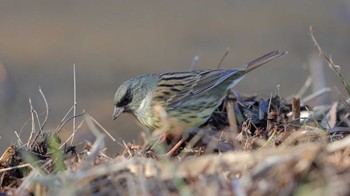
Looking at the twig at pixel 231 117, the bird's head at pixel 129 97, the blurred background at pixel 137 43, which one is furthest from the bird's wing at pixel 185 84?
the blurred background at pixel 137 43

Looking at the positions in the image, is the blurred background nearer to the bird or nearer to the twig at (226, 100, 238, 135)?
the bird

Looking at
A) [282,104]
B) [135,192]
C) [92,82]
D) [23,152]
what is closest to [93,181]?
[135,192]

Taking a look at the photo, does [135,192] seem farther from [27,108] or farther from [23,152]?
[27,108]

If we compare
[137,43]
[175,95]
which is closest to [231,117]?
[175,95]

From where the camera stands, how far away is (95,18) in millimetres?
14398

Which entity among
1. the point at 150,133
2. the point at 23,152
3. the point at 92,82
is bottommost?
the point at 92,82

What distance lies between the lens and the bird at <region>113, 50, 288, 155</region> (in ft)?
23.7

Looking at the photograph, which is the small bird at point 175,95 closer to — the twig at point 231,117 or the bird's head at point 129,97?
the bird's head at point 129,97

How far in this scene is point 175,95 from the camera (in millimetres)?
7582

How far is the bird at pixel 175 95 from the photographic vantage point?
23.7ft

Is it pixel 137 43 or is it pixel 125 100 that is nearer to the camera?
pixel 125 100

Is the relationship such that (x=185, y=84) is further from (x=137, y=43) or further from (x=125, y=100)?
(x=137, y=43)

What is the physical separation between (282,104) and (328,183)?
2.35 metres

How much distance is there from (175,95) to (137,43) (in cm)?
607
